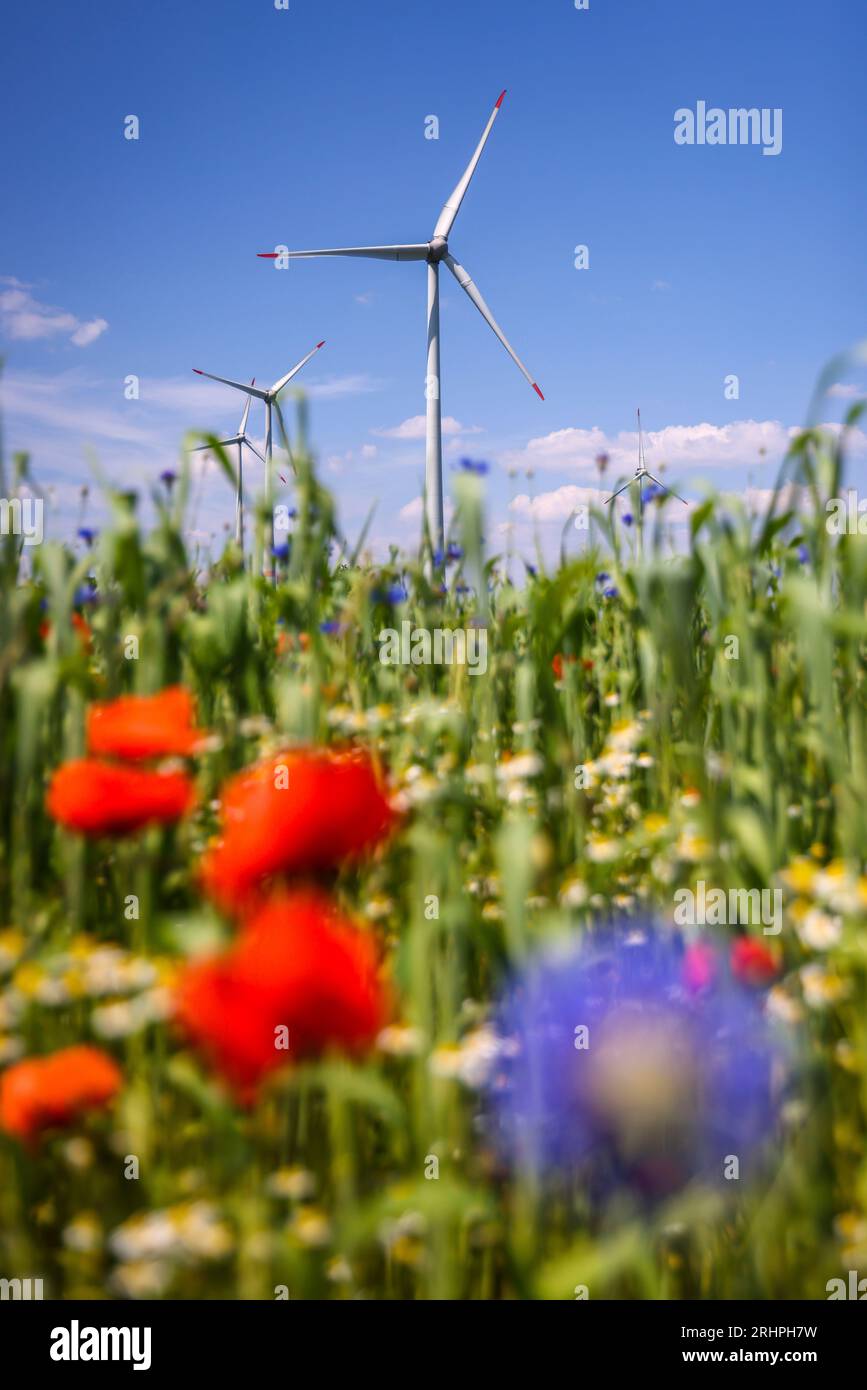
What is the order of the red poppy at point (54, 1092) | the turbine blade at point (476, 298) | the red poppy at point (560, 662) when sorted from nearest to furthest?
the red poppy at point (54, 1092)
the red poppy at point (560, 662)
the turbine blade at point (476, 298)

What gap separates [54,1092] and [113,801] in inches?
13.7

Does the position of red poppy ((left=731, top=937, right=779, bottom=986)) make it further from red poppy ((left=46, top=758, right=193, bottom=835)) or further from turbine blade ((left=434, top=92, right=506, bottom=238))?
turbine blade ((left=434, top=92, right=506, bottom=238))

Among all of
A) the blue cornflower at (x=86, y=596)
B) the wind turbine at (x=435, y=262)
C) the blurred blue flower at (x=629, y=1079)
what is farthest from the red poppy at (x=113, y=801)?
the wind turbine at (x=435, y=262)

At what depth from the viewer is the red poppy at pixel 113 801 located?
1242 millimetres

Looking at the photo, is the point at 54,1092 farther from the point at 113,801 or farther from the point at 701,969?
the point at 701,969

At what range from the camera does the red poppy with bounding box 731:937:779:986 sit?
126 cm

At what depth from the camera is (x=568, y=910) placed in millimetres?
1438

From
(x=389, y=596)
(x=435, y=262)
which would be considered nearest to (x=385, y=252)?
(x=435, y=262)

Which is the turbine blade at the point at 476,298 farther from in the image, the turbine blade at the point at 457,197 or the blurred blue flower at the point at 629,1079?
the blurred blue flower at the point at 629,1079

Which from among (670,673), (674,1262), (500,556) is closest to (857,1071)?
(674,1262)

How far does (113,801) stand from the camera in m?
1.25

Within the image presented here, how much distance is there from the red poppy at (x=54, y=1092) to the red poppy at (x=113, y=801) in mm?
284

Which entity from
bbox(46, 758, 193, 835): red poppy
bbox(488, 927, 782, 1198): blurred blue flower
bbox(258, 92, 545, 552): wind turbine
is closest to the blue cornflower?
bbox(46, 758, 193, 835): red poppy
